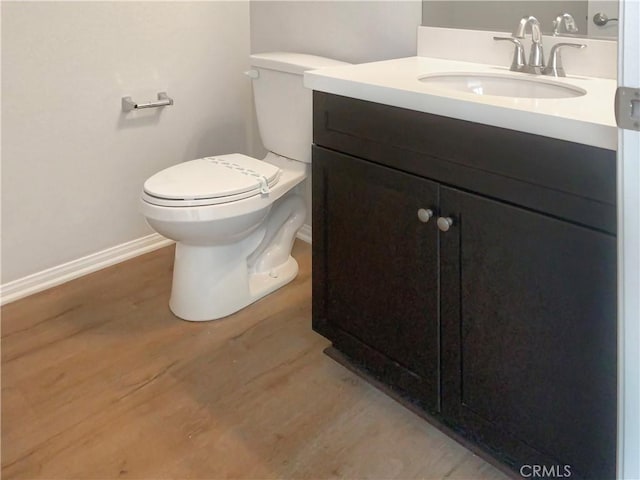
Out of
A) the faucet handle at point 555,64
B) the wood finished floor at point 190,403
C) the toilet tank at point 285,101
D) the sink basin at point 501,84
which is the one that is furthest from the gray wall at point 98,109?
the faucet handle at point 555,64

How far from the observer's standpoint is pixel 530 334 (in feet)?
4.02

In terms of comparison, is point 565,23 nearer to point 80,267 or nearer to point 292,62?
point 292,62

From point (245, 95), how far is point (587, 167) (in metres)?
1.93

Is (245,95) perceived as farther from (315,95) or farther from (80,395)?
(80,395)

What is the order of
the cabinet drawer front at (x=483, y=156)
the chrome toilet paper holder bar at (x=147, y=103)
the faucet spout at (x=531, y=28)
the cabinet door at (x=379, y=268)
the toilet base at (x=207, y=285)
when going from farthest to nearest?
the chrome toilet paper holder bar at (x=147, y=103) < the toilet base at (x=207, y=285) < the faucet spout at (x=531, y=28) < the cabinet door at (x=379, y=268) < the cabinet drawer front at (x=483, y=156)

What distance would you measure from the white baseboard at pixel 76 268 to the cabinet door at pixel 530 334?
1548mm

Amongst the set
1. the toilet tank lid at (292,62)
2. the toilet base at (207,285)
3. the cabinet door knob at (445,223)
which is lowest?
the toilet base at (207,285)

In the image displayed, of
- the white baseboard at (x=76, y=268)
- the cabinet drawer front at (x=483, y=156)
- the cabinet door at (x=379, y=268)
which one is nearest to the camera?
the cabinet drawer front at (x=483, y=156)

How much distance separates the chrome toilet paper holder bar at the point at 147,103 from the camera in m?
2.32

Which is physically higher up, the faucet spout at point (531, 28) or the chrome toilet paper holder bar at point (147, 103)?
the faucet spout at point (531, 28)

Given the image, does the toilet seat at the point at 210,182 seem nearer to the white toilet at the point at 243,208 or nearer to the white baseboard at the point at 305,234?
the white toilet at the point at 243,208

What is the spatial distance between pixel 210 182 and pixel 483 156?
97cm

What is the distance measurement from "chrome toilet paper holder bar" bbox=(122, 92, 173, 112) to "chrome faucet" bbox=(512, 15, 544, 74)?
1373 millimetres

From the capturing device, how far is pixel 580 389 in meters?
1.16
